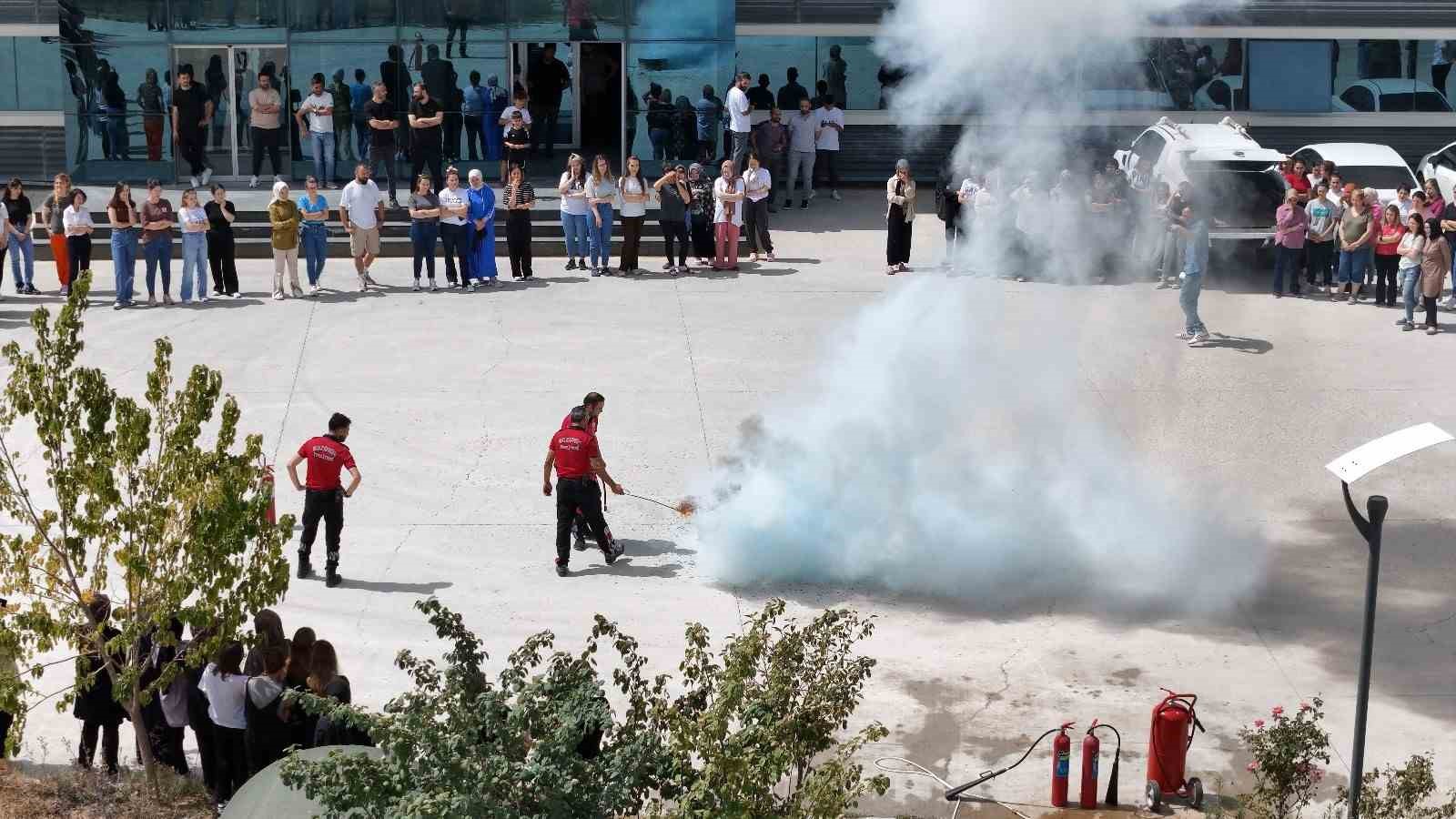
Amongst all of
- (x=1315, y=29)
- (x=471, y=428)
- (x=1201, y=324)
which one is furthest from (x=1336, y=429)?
(x=1315, y=29)

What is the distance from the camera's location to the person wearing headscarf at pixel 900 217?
2214 centimetres

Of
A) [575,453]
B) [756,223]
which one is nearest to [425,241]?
[756,223]

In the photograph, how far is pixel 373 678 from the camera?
12359 mm

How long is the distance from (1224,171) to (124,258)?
1372cm

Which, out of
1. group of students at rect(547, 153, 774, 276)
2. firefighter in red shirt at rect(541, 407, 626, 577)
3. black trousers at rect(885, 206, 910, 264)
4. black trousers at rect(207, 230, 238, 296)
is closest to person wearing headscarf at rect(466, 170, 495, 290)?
group of students at rect(547, 153, 774, 276)

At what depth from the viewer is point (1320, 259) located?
22766 mm

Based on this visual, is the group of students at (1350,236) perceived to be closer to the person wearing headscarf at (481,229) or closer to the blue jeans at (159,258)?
the person wearing headscarf at (481,229)

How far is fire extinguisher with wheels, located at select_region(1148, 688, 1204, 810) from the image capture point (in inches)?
426

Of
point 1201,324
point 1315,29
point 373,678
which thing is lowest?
point 373,678

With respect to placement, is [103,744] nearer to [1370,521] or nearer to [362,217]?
[1370,521]

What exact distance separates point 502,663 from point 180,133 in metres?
16.2

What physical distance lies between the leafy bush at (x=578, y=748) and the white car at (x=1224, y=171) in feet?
50.5

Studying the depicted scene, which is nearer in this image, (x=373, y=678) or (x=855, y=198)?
(x=373, y=678)

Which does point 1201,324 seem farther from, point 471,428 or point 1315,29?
point 1315,29
